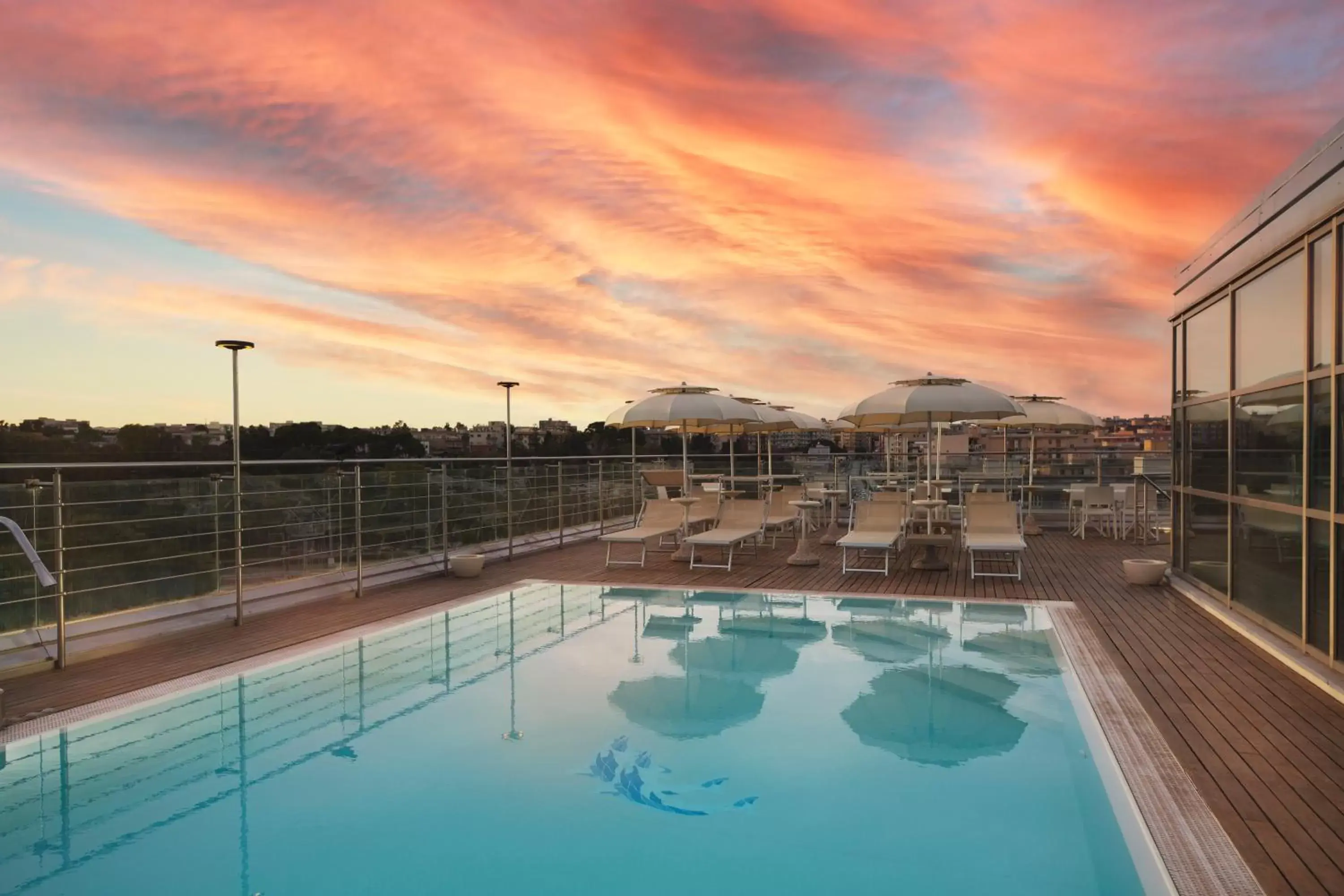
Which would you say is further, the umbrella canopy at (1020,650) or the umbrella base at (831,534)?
the umbrella base at (831,534)

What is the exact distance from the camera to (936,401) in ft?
Answer: 30.2

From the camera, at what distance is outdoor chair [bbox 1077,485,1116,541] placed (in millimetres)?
12195

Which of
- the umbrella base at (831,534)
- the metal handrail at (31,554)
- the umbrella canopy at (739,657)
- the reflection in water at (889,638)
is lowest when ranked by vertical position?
the umbrella canopy at (739,657)

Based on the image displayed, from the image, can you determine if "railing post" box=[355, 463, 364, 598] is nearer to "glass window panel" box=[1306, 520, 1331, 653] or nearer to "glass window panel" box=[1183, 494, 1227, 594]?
"glass window panel" box=[1306, 520, 1331, 653]

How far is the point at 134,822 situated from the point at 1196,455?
7.96m

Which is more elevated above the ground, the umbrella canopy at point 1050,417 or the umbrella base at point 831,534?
the umbrella canopy at point 1050,417

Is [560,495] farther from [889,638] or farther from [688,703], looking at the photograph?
[688,703]

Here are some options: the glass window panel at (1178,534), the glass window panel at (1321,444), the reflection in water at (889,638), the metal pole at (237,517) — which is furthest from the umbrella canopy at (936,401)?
the metal pole at (237,517)

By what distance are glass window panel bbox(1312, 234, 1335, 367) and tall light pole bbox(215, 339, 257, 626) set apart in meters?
6.62

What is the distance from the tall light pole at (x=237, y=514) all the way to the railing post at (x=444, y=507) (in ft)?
7.67

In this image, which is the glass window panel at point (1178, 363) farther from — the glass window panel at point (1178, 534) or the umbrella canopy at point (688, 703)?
the umbrella canopy at point (688, 703)

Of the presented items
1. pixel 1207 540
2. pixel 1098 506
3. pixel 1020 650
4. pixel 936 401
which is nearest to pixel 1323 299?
pixel 1020 650

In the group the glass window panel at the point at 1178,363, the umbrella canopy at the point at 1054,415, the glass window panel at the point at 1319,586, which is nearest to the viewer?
the glass window panel at the point at 1319,586

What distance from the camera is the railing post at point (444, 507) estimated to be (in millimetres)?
8625
